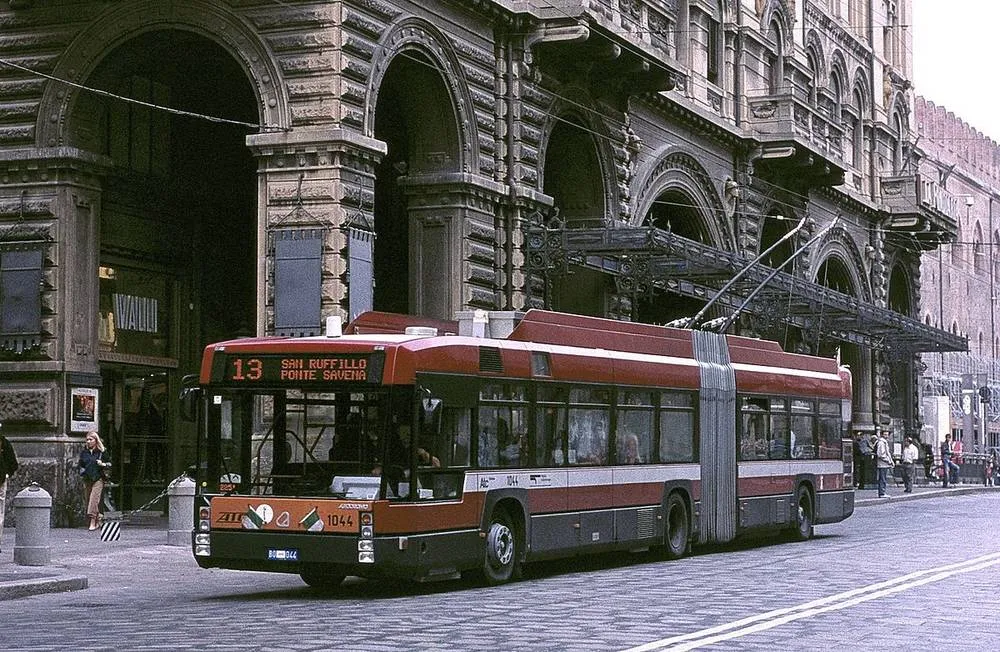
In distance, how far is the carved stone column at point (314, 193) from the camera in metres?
24.6

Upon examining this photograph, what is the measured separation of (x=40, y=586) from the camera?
1714 centimetres

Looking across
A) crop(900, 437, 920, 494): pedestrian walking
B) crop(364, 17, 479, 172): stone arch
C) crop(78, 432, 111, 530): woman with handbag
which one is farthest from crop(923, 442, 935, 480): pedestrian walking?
crop(78, 432, 111, 530): woman with handbag

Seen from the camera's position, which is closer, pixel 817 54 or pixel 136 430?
pixel 136 430

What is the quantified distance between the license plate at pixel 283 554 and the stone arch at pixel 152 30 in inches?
391

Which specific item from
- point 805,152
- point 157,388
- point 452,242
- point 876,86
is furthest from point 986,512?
point 876,86

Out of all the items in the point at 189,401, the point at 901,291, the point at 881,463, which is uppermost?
the point at 901,291

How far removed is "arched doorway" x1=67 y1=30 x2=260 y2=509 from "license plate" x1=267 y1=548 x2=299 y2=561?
12.0m

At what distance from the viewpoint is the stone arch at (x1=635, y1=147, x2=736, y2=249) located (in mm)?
36219

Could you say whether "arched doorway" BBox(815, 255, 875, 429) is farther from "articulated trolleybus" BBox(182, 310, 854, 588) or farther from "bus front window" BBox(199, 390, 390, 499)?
"bus front window" BBox(199, 390, 390, 499)

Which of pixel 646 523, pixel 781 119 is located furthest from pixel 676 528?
pixel 781 119

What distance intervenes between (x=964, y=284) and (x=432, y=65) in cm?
5086

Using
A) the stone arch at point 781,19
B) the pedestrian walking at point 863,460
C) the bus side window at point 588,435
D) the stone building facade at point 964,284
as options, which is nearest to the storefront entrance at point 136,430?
the bus side window at point 588,435

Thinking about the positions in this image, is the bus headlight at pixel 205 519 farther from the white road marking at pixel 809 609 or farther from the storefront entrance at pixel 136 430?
the storefront entrance at pixel 136 430

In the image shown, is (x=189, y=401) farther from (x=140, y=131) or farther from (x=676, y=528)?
(x=140, y=131)
